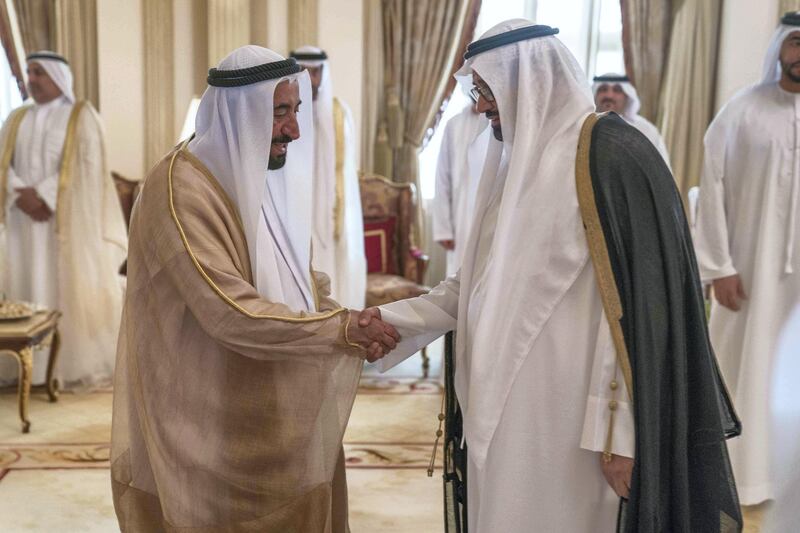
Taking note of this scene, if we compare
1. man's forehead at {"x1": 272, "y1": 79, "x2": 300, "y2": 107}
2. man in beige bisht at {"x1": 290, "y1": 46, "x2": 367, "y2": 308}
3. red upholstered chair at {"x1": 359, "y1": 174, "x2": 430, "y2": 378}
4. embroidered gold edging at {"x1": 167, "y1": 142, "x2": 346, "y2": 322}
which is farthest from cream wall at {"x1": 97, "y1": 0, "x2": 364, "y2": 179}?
embroidered gold edging at {"x1": 167, "y1": 142, "x2": 346, "y2": 322}

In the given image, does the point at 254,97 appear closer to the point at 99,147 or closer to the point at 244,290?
the point at 244,290

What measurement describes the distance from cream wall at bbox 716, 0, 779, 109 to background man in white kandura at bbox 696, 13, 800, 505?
8.92 feet

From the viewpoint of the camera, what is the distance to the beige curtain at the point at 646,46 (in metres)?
7.12

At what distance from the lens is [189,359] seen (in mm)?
2215

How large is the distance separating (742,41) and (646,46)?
3.21ft

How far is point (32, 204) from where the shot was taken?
497cm

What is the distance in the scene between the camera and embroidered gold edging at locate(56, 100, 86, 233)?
497cm

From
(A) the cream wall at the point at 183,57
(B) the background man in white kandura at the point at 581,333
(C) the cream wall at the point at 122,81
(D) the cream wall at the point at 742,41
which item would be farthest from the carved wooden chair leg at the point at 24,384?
(D) the cream wall at the point at 742,41

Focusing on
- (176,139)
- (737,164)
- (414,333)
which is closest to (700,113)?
(737,164)

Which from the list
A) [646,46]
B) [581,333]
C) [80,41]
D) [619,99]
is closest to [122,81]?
[80,41]

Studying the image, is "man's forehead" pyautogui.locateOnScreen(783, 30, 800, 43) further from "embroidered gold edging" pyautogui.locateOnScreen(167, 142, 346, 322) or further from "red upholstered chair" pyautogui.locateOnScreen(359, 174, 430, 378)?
"red upholstered chair" pyautogui.locateOnScreen(359, 174, 430, 378)

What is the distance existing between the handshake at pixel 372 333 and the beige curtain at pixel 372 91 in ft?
16.2

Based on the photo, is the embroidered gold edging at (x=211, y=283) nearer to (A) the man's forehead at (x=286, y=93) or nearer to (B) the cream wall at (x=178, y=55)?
(A) the man's forehead at (x=286, y=93)

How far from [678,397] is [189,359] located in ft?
4.03
